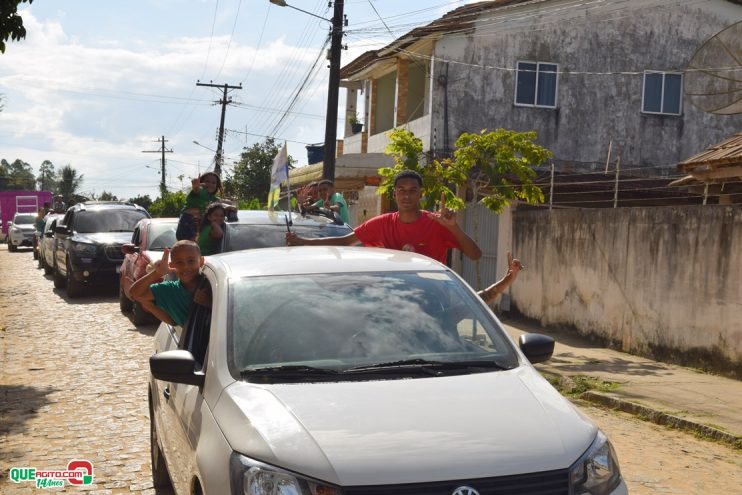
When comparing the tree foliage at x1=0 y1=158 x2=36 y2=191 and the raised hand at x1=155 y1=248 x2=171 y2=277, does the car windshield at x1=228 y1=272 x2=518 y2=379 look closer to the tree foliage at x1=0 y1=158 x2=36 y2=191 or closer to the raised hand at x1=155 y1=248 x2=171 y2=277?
the raised hand at x1=155 y1=248 x2=171 y2=277

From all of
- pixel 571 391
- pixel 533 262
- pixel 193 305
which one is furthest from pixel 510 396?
pixel 533 262

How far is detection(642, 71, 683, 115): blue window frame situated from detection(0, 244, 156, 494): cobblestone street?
15626 mm

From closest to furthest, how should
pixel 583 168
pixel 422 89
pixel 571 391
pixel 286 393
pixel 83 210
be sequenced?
pixel 286 393 < pixel 571 391 < pixel 83 210 < pixel 583 168 < pixel 422 89

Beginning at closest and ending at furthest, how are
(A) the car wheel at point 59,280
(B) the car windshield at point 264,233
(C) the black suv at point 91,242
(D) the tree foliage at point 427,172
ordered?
(B) the car windshield at point 264,233 → (D) the tree foliage at point 427,172 → (C) the black suv at point 91,242 → (A) the car wheel at point 59,280

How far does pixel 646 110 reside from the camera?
81.7 ft

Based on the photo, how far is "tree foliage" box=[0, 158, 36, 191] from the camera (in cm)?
12638

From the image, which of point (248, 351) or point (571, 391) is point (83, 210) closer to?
point (571, 391)

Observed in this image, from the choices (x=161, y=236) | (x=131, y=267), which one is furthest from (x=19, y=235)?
(x=161, y=236)

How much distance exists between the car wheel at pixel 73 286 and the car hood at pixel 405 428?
14625mm

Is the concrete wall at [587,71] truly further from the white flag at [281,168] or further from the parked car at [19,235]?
the parked car at [19,235]

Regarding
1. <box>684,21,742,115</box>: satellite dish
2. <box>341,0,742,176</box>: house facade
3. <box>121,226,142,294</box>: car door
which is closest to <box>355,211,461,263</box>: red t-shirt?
<box>684,21,742,115</box>: satellite dish

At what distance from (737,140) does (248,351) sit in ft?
37.0

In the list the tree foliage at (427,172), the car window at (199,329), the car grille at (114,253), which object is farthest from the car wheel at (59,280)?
the car window at (199,329)

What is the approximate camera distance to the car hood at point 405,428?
3316mm
